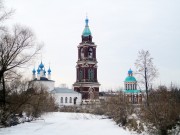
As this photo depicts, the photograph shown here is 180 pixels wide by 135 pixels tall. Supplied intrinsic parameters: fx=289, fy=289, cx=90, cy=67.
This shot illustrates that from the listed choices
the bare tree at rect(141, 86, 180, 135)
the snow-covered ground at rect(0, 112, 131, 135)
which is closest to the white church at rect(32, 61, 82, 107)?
the snow-covered ground at rect(0, 112, 131, 135)

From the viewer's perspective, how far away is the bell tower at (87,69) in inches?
2635

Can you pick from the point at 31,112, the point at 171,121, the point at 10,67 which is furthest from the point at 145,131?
the point at 31,112

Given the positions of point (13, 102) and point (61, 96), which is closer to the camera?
point (13, 102)

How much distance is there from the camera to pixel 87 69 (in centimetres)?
6688

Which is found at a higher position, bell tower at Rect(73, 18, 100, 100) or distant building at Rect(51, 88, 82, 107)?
bell tower at Rect(73, 18, 100, 100)

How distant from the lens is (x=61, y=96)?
69062 millimetres

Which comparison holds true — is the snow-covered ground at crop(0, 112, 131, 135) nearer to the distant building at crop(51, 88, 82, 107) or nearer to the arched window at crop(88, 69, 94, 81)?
the arched window at crop(88, 69, 94, 81)

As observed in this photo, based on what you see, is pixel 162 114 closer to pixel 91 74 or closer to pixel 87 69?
pixel 87 69

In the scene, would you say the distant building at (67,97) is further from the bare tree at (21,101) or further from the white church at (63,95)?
the bare tree at (21,101)

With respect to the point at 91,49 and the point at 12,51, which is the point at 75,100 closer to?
the point at 91,49

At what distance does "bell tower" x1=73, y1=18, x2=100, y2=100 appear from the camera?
6694 centimetres

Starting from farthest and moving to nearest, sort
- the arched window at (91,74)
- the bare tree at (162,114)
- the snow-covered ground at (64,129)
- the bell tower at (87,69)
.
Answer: the arched window at (91,74), the bell tower at (87,69), the snow-covered ground at (64,129), the bare tree at (162,114)

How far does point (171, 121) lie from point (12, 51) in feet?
47.4

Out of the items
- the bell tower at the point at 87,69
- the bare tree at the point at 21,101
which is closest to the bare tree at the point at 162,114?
the bare tree at the point at 21,101
